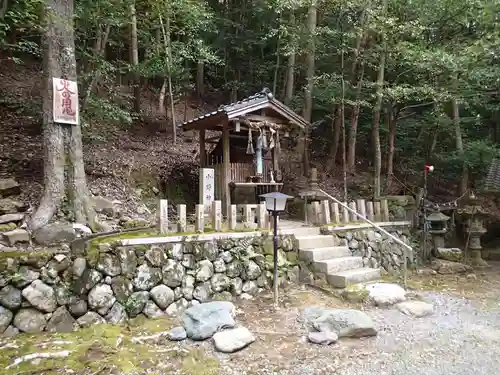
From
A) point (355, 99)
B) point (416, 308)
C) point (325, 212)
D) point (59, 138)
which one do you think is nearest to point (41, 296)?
point (59, 138)

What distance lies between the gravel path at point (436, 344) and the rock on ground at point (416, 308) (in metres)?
0.10

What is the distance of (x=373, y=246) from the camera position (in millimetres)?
8797

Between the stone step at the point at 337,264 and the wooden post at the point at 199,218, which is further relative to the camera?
the stone step at the point at 337,264

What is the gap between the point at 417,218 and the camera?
1027 centimetres

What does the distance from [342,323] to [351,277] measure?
1956 mm

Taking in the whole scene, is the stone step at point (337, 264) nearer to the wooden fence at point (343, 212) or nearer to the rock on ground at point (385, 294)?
the rock on ground at point (385, 294)

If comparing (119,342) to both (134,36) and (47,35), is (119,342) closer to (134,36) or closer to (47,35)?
(47,35)

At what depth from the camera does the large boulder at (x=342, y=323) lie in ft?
15.9

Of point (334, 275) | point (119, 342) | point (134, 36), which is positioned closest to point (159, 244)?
point (119, 342)

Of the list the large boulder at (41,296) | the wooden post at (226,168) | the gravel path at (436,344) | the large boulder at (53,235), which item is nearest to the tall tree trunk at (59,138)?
the large boulder at (53,235)

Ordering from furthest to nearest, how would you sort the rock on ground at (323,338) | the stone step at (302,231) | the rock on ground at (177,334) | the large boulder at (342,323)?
the stone step at (302,231) < the large boulder at (342,323) < the rock on ground at (323,338) < the rock on ground at (177,334)

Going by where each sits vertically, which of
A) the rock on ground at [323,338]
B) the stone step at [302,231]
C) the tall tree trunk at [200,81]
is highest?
the tall tree trunk at [200,81]

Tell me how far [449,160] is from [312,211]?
7.62 meters

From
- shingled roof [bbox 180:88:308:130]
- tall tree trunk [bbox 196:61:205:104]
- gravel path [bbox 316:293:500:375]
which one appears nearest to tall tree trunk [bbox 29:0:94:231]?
shingled roof [bbox 180:88:308:130]
